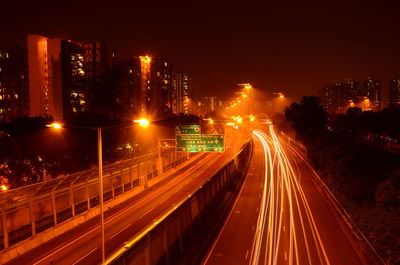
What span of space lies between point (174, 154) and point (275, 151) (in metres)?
25.1

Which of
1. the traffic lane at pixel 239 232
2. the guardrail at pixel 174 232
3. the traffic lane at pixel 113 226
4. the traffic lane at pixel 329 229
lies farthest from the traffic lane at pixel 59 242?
the traffic lane at pixel 329 229

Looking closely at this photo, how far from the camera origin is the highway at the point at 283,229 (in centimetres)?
1866

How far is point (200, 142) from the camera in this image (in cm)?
3188

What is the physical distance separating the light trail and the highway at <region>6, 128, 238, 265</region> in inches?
267

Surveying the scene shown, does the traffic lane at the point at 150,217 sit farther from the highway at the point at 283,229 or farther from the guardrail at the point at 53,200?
the highway at the point at 283,229

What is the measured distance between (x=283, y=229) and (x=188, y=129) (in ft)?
40.0

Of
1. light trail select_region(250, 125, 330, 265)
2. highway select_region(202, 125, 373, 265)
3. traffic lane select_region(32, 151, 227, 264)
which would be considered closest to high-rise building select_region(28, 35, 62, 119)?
traffic lane select_region(32, 151, 227, 264)

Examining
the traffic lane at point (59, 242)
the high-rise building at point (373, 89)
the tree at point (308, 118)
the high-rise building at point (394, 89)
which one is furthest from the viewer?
the high-rise building at point (373, 89)

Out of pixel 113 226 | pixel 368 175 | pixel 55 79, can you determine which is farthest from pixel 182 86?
pixel 113 226

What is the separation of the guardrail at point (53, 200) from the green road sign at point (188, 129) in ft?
15.4

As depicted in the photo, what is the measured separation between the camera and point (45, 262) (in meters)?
17.4

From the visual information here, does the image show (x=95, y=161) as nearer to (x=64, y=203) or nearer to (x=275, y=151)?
(x=64, y=203)

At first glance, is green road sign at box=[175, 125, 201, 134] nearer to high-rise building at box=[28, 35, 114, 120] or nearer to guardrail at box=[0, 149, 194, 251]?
guardrail at box=[0, 149, 194, 251]

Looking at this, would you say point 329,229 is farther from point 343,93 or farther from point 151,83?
point 343,93
